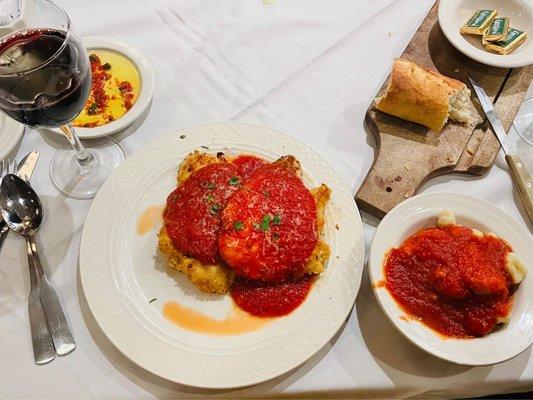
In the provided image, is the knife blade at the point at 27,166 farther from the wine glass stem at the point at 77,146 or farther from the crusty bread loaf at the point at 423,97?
the crusty bread loaf at the point at 423,97

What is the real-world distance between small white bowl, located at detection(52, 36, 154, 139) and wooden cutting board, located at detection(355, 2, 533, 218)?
846 millimetres

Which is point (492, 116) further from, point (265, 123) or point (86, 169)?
point (86, 169)

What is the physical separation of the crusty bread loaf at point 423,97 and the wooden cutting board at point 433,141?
0.05 metres

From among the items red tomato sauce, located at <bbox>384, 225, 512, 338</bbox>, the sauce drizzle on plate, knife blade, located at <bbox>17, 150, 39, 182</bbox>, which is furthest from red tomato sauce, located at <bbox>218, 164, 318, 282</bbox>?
knife blade, located at <bbox>17, 150, 39, 182</bbox>

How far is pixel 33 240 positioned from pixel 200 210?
23.4 inches

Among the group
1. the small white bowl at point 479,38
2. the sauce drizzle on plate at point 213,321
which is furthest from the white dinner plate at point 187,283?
the small white bowl at point 479,38

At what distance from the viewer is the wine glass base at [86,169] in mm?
1727

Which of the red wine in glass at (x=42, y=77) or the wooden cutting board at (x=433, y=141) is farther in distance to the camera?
the wooden cutting board at (x=433, y=141)

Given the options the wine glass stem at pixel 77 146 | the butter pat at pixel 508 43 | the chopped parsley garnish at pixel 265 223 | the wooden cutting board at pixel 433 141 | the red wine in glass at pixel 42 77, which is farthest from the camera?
the butter pat at pixel 508 43

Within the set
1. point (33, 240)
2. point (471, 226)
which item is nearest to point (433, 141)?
point (471, 226)

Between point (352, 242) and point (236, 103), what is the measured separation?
2.57ft

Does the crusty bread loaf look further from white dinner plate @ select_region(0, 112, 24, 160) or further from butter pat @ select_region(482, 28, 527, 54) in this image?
white dinner plate @ select_region(0, 112, 24, 160)

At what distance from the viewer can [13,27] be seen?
5.72 feet

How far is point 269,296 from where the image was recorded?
1454 millimetres
